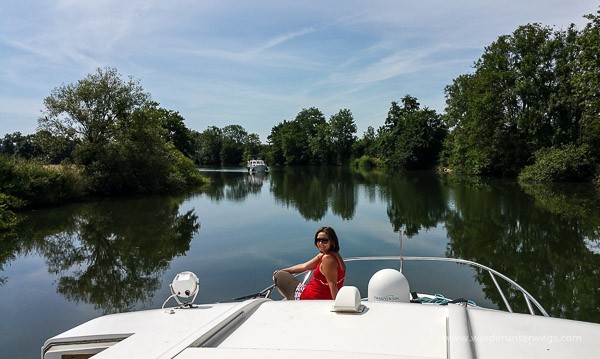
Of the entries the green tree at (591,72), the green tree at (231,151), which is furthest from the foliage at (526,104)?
the green tree at (231,151)

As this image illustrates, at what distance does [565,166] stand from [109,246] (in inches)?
1207

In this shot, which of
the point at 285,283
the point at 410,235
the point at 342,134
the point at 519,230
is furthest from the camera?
the point at 342,134

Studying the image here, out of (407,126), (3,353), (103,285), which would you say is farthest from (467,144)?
(3,353)

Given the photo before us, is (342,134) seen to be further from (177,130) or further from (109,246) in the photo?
(109,246)

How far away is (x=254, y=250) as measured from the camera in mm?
12055

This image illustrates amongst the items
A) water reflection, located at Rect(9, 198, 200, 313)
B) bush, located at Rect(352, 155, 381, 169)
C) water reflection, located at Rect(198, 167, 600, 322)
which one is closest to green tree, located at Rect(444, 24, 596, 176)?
water reflection, located at Rect(198, 167, 600, 322)

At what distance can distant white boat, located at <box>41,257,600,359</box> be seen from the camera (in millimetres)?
2156

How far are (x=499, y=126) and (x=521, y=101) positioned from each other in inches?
107

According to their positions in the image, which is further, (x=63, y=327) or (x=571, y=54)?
(x=571, y=54)

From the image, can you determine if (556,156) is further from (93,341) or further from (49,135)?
(93,341)

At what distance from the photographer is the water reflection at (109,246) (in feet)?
29.5

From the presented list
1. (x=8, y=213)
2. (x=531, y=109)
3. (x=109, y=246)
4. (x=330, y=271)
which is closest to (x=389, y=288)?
(x=330, y=271)

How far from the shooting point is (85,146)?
2709 cm

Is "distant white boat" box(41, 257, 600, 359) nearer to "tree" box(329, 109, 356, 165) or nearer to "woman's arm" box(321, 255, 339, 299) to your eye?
"woman's arm" box(321, 255, 339, 299)
